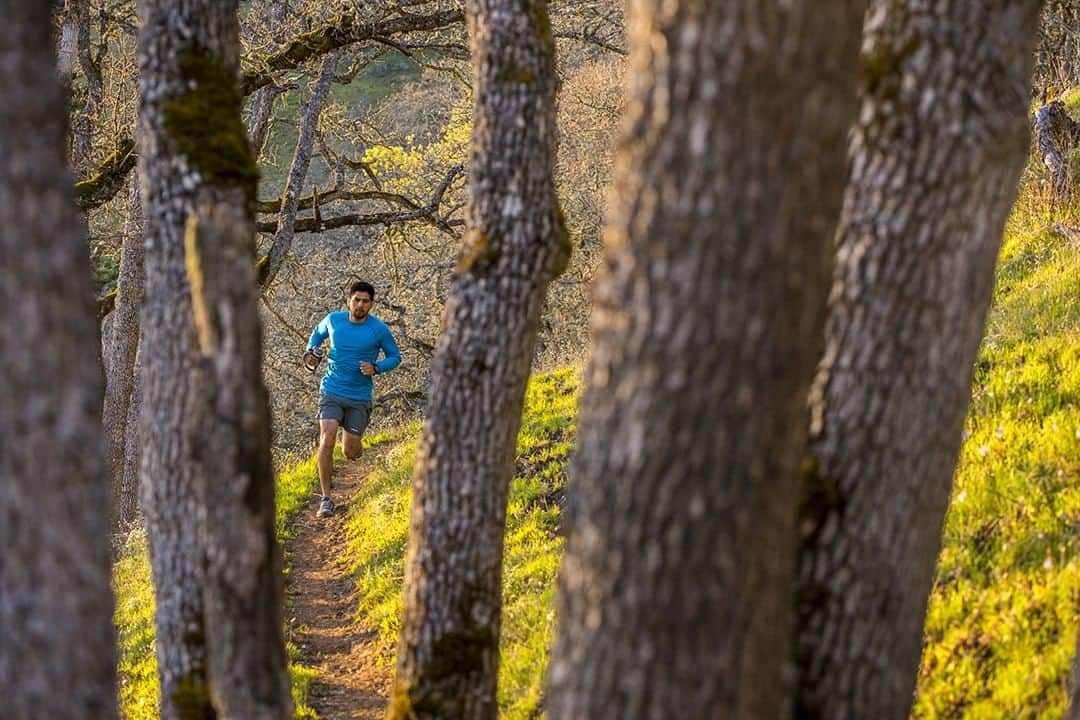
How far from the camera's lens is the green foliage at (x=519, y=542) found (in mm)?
6746

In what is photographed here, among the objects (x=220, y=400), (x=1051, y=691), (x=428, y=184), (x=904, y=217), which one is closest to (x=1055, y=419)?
(x=1051, y=691)

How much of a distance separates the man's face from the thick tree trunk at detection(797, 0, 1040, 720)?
8.54 metres

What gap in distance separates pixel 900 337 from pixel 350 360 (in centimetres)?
896

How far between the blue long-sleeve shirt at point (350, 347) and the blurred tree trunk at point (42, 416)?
27.7ft

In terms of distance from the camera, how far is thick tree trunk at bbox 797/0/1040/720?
3.45m

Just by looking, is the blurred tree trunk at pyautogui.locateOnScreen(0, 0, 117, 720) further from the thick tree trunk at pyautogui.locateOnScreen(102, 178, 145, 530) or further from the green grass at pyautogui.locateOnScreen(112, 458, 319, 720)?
the thick tree trunk at pyautogui.locateOnScreen(102, 178, 145, 530)

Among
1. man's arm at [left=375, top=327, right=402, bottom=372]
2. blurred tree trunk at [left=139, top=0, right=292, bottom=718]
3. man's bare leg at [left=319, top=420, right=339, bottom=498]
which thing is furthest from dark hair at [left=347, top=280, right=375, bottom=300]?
blurred tree trunk at [left=139, top=0, right=292, bottom=718]

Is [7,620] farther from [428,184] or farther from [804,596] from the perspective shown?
[428,184]

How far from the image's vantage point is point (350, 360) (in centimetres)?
1180

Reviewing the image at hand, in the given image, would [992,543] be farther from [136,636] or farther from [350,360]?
[350,360]

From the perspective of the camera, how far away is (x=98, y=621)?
3256mm

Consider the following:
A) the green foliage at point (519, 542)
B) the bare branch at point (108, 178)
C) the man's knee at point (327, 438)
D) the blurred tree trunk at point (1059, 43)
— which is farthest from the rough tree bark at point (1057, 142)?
the bare branch at point (108, 178)

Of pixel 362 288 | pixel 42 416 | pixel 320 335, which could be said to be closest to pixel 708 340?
pixel 42 416

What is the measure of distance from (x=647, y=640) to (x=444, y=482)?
92.4 inches
